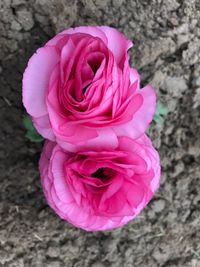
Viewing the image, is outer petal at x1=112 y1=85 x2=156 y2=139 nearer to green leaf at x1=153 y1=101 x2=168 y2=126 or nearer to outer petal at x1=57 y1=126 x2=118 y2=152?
outer petal at x1=57 y1=126 x2=118 y2=152

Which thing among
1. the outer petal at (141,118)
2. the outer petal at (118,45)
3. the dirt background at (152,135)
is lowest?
the dirt background at (152,135)

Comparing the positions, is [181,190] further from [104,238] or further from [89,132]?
[89,132]

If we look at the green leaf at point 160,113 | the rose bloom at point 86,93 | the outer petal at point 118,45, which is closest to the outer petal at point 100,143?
the rose bloom at point 86,93

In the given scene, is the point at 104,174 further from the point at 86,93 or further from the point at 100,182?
the point at 86,93

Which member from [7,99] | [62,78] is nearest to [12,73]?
[7,99]

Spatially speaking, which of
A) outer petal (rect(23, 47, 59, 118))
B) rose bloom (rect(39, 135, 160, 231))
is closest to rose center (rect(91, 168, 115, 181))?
rose bloom (rect(39, 135, 160, 231))

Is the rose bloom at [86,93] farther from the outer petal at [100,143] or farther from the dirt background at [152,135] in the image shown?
the dirt background at [152,135]
